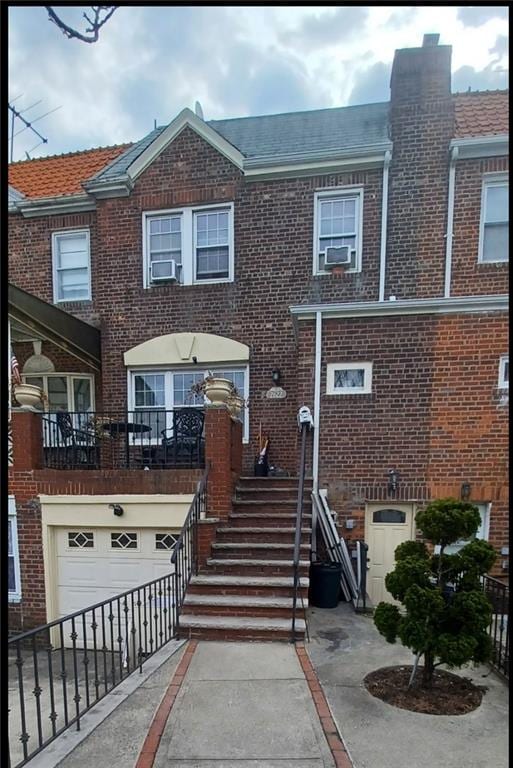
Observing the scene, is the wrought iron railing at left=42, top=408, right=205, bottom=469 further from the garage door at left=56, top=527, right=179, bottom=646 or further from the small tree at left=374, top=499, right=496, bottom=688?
the small tree at left=374, top=499, right=496, bottom=688

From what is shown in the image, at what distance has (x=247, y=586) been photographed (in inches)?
150

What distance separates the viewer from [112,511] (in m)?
5.05

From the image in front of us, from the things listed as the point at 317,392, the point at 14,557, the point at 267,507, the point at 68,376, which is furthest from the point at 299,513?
the point at 68,376

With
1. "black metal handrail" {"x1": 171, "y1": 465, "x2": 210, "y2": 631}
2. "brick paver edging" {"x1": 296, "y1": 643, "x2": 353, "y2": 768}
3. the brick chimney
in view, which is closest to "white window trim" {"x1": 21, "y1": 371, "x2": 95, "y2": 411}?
"black metal handrail" {"x1": 171, "y1": 465, "x2": 210, "y2": 631}

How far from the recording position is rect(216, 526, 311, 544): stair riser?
434 centimetres

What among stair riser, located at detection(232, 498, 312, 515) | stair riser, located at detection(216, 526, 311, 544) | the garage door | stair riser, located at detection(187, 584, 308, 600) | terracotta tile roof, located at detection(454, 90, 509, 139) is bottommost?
the garage door

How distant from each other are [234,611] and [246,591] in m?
0.23

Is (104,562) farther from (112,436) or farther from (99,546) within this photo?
(112,436)

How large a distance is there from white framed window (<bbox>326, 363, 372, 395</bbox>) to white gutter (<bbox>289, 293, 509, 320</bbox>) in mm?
695

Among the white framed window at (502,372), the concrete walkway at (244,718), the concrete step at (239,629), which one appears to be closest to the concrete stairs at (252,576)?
the concrete step at (239,629)

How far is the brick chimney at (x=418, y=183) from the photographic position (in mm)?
5535

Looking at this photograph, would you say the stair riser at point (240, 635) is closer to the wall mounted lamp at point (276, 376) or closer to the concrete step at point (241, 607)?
the concrete step at point (241, 607)

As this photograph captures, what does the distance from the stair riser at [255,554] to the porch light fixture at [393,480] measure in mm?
1434

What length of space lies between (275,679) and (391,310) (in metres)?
4.17
